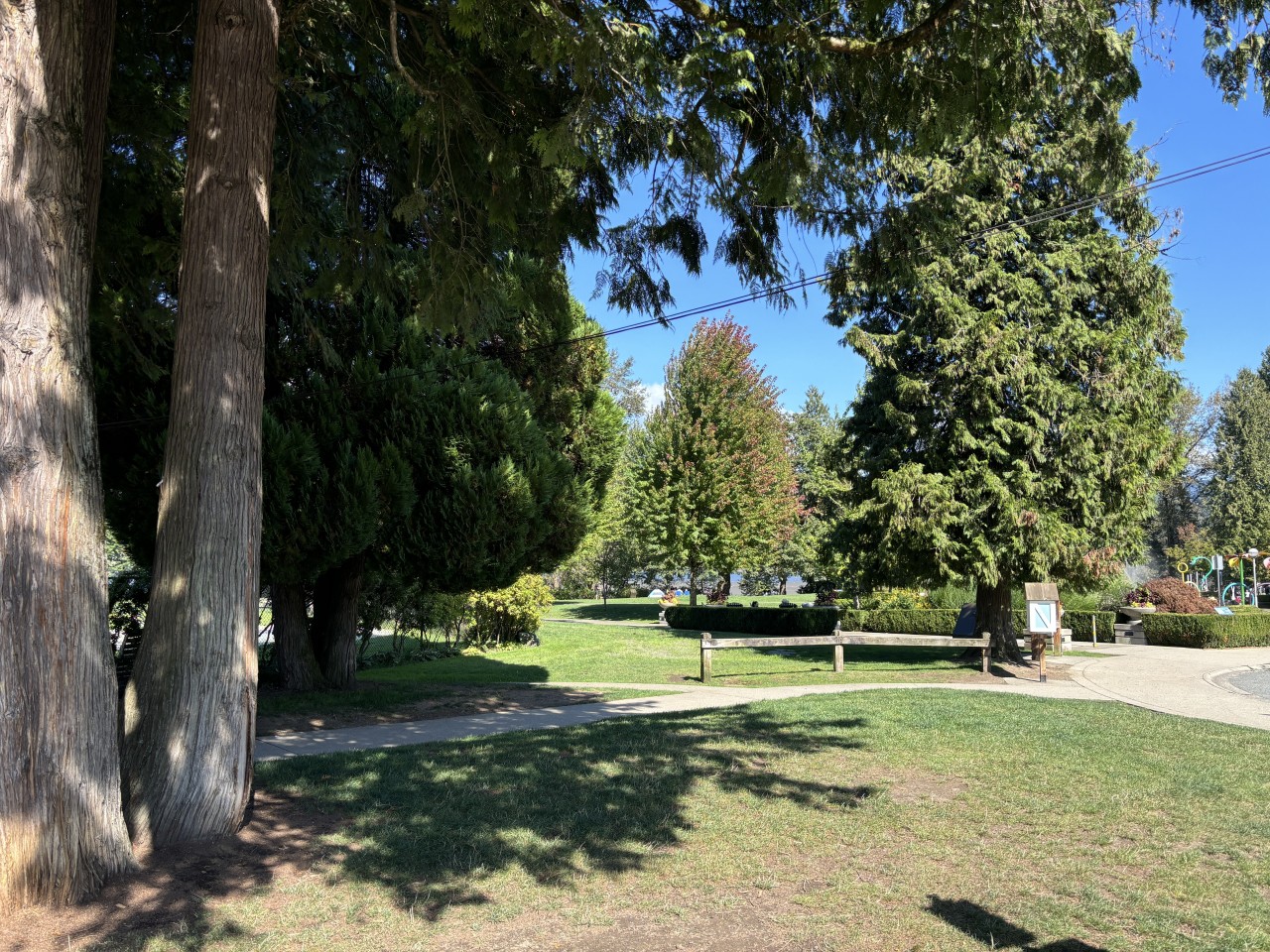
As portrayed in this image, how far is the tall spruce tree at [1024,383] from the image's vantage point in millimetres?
16266

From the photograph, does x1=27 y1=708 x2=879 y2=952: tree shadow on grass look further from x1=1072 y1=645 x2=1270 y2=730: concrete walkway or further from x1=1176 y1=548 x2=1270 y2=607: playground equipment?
x1=1176 y1=548 x2=1270 y2=607: playground equipment

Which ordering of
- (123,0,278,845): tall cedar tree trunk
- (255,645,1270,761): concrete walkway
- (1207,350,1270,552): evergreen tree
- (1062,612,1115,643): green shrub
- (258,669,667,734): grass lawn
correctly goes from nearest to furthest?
(123,0,278,845): tall cedar tree trunk < (255,645,1270,761): concrete walkway < (258,669,667,734): grass lawn < (1062,612,1115,643): green shrub < (1207,350,1270,552): evergreen tree

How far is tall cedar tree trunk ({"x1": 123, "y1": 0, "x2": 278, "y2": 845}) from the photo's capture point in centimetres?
491

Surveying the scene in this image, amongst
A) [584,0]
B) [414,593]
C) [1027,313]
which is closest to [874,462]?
[1027,313]

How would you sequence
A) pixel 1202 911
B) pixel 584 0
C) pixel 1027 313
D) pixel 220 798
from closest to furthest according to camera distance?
pixel 1202 911
pixel 220 798
pixel 584 0
pixel 1027 313

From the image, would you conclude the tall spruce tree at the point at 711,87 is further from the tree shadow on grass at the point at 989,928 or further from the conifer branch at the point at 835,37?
the tree shadow on grass at the point at 989,928

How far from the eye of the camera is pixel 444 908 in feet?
13.7

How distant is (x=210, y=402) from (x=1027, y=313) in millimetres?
15431

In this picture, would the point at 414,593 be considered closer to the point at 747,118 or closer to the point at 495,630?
the point at 495,630

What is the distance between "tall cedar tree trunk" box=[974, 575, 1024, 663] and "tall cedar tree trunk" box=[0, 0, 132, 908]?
16444 mm

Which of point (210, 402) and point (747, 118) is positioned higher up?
point (747, 118)

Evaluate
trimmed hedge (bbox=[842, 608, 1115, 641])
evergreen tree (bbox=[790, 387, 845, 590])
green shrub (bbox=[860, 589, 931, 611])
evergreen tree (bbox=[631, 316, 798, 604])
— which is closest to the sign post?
evergreen tree (bbox=[790, 387, 845, 590])

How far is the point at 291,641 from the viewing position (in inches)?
493

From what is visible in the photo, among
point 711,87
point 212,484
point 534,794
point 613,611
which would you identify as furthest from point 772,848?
point 613,611
